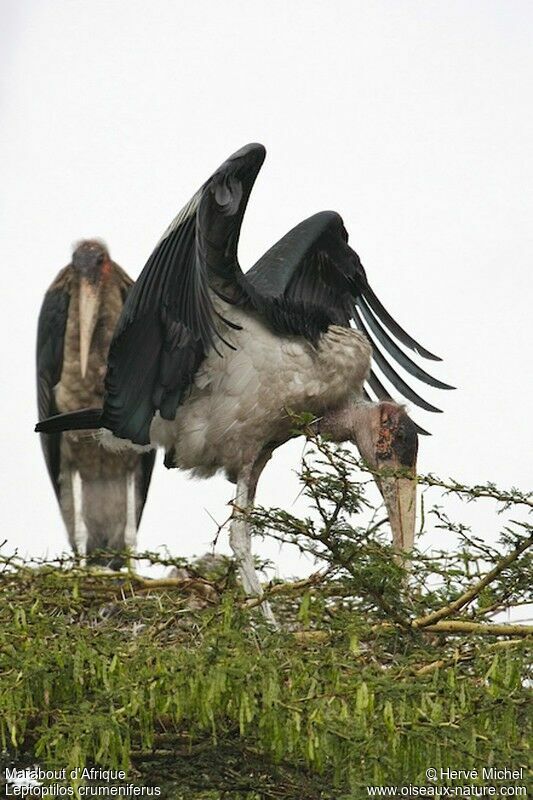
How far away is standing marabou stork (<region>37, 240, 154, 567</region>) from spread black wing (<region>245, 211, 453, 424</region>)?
67.1 inches

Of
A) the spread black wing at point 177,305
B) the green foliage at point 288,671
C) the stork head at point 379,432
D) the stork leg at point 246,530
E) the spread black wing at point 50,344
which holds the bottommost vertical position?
the green foliage at point 288,671

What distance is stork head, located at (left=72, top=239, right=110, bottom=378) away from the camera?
25.3ft

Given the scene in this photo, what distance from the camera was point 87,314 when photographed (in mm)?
7727

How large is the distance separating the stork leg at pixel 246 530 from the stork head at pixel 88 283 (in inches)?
83.0

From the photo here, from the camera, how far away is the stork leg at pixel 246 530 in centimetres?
523

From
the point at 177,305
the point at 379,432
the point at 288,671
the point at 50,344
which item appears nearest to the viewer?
the point at 288,671

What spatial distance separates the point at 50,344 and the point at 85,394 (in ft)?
1.04

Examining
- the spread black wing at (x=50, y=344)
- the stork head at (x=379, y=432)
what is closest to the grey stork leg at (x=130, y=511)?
the spread black wing at (x=50, y=344)

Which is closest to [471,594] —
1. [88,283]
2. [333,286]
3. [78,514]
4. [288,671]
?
[288,671]

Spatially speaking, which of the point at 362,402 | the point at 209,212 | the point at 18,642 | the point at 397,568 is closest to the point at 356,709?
the point at 397,568

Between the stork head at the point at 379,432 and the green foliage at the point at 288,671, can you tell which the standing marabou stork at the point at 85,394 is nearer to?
the stork head at the point at 379,432

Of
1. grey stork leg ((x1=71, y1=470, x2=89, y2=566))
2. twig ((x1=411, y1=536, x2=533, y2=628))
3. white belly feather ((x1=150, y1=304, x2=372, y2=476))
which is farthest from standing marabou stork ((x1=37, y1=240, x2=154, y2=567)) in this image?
twig ((x1=411, y1=536, x2=533, y2=628))

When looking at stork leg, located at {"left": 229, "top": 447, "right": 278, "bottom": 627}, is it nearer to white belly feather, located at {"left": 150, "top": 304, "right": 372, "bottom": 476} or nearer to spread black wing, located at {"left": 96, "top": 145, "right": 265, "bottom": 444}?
white belly feather, located at {"left": 150, "top": 304, "right": 372, "bottom": 476}

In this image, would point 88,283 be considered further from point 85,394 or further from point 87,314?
point 85,394
